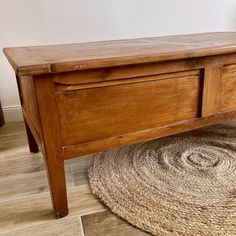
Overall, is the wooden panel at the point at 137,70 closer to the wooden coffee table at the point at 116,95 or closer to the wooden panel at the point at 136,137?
the wooden coffee table at the point at 116,95

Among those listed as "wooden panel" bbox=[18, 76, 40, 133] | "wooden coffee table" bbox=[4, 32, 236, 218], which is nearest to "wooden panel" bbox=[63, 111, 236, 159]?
"wooden coffee table" bbox=[4, 32, 236, 218]

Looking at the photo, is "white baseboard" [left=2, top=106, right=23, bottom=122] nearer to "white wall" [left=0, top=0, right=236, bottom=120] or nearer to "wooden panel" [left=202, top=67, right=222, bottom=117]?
"white wall" [left=0, top=0, right=236, bottom=120]

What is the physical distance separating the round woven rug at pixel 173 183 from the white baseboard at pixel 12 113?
2.34 ft

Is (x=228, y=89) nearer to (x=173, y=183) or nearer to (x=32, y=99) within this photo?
(x=173, y=183)

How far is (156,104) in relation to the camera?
32.8 inches

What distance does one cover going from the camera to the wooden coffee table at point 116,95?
2.25 ft

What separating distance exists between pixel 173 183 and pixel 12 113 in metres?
1.09

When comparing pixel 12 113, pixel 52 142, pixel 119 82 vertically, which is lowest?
pixel 12 113

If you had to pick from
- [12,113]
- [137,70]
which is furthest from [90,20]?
[137,70]

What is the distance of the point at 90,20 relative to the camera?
5.04 feet

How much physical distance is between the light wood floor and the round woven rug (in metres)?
0.04

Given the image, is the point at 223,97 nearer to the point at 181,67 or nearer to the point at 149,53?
the point at 181,67

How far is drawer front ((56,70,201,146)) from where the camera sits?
731 mm

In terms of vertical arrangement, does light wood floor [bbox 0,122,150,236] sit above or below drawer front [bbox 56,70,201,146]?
below
